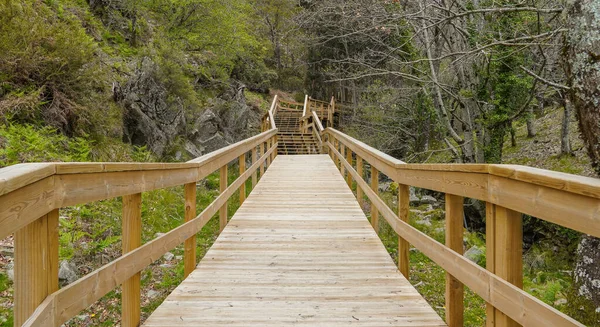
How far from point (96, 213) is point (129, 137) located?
3699 millimetres

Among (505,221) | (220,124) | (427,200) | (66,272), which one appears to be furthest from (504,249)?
(220,124)

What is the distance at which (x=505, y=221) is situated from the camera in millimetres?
1827

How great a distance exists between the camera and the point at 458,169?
7.68ft

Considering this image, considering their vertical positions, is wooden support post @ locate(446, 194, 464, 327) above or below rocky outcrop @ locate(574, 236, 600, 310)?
above

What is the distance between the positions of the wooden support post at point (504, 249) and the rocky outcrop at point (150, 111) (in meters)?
7.97

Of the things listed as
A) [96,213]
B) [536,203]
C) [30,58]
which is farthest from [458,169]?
[30,58]

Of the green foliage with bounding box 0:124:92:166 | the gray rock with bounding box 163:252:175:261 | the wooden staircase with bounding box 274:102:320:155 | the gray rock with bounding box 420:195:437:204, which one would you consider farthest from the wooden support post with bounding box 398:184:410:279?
the wooden staircase with bounding box 274:102:320:155

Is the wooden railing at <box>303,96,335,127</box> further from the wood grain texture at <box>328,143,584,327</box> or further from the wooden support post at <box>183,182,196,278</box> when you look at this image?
the wood grain texture at <box>328,143,584,327</box>

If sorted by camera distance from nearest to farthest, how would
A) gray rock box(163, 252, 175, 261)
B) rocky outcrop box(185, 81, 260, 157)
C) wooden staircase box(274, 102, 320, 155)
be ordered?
1. gray rock box(163, 252, 175, 261)
2. rocky outcrop box(185, 81, 260, 157)
3. wooden staircase box(274, 102, 320, 155)

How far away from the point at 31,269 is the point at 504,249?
1.97 meters

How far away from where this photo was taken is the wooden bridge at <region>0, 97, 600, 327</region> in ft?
4.72

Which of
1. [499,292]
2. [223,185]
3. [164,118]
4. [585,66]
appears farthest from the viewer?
[164,118]

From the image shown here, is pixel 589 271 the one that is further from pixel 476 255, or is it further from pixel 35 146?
pixel 35 146

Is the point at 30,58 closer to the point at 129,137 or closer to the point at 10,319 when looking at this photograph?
the point at 129,137
